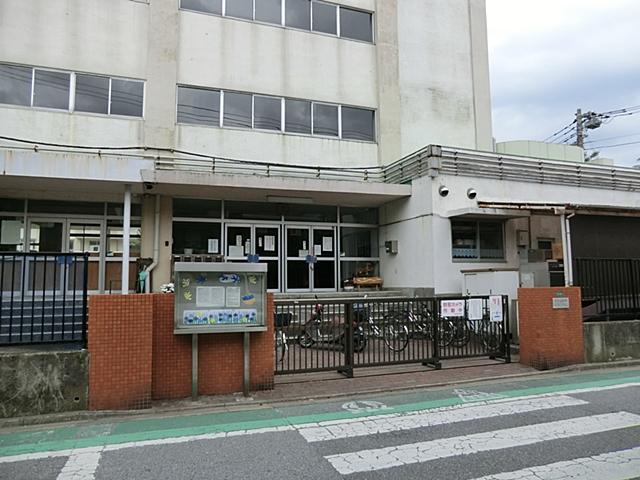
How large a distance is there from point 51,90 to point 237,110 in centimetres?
543

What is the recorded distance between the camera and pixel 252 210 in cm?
1500

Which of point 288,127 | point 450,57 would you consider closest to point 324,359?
point 288,127

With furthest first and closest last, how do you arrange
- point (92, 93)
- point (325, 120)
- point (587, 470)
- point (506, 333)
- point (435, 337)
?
point (325, 120)
point (92, 93)
point (506, 333)
point (435, 337)
point (587, 470)

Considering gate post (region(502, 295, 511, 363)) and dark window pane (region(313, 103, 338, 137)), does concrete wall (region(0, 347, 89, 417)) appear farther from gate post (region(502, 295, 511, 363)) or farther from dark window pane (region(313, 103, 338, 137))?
dark window pane (region(313, 103, 338, 137))

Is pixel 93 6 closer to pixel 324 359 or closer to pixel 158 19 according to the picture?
pixel 158 19

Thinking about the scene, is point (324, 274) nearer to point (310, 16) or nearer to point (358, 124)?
point (358, 124)

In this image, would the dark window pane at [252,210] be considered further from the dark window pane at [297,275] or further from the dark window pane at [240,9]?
the dark window pane at [240,9]

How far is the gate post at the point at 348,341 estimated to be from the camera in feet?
27.2

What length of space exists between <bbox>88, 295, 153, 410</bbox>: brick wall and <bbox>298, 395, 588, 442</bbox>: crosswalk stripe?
8.09ft

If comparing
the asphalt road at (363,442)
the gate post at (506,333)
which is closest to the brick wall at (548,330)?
the gate post at (506,333)

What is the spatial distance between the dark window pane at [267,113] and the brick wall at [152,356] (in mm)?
9433

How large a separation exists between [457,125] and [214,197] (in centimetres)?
979

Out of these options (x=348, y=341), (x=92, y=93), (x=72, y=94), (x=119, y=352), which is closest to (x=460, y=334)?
(x=348, y=341)

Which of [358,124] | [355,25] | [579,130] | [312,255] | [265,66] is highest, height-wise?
[579,130]
